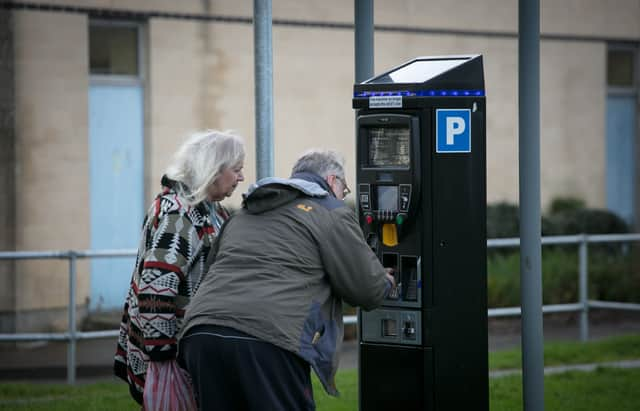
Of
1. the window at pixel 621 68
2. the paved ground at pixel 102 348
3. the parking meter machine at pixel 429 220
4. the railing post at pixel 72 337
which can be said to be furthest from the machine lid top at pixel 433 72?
the window at pixel 621 68

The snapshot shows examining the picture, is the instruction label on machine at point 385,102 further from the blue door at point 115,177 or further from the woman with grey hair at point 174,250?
the blue door at point 115,177

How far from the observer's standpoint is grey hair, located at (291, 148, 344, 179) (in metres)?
4.14

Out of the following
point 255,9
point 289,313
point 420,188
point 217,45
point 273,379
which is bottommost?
point 273,379

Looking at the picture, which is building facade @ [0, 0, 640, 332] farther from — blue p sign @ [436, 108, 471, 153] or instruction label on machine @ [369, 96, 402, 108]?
blue p sign @ [436, 108, 471, 153]

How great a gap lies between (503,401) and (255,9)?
3167 mm

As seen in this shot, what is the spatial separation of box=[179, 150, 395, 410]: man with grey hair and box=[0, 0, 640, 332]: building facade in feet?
20.6

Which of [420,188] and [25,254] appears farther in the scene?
[25,254]

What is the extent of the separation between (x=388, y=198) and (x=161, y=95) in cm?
637

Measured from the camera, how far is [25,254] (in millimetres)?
7477

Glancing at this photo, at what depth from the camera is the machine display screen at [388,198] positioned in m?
4.75

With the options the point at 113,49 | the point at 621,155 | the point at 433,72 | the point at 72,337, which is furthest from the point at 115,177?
the point at 621,155

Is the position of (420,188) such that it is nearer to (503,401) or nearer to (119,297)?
(503,401)

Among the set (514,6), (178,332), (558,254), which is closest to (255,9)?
(178,332)

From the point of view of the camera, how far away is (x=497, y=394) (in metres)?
6.61
